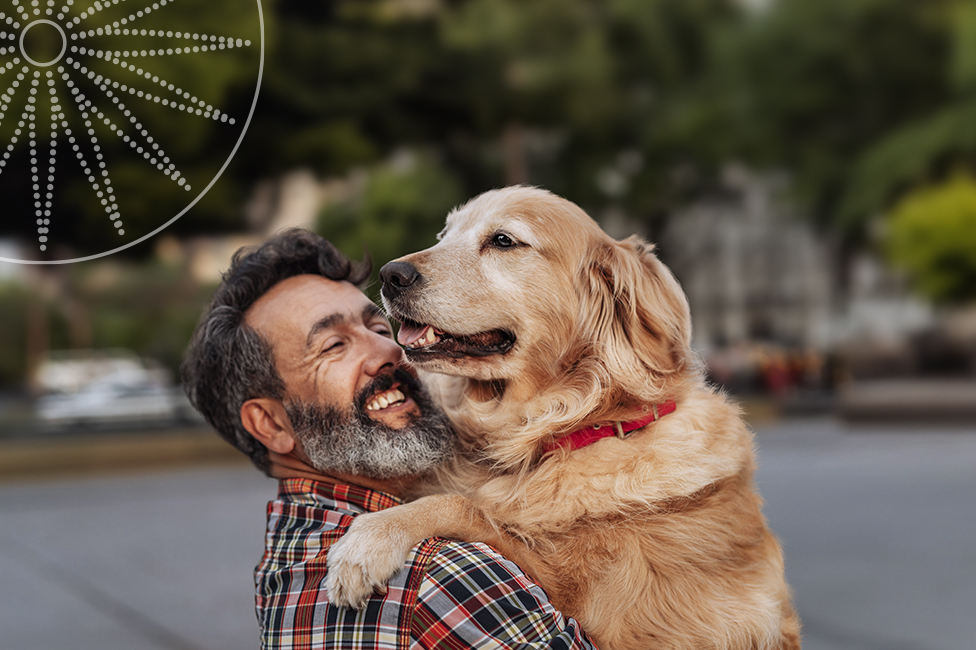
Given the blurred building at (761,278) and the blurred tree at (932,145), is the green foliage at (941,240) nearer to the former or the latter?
the blurred tree at (932,145)

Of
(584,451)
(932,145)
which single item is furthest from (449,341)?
Answer: (932,145)

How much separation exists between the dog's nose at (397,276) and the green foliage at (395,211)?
15562 millimetres

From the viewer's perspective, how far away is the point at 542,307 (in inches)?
104

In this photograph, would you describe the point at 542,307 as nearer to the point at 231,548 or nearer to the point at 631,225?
the point at 231,548

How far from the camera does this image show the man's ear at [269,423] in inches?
100

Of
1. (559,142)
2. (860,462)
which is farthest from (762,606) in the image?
(559,142)

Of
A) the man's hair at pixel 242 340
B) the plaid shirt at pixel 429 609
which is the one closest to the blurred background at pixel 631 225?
the man's hair at pixel 242 340

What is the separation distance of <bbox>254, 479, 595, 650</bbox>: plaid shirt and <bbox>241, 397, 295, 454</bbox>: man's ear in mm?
367

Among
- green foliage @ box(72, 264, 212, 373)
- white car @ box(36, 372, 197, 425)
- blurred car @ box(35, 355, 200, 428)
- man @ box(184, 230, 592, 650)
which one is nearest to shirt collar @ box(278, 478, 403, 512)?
man @ box(184, 230, 592, 650)

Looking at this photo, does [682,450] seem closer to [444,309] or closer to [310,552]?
[444,309]

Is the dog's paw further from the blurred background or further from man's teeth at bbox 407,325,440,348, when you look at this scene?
the blurred background

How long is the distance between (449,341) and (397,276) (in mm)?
224

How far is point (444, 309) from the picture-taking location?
2549 mm

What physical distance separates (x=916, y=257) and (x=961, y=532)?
A: 15919 millimetres
